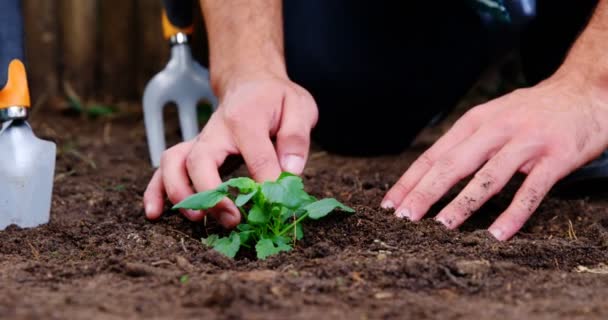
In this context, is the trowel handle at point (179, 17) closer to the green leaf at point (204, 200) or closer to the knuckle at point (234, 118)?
the knuckle at point (234, 118)

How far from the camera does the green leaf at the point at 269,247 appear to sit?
1.35 meters

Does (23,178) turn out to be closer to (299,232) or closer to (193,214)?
(193,214)

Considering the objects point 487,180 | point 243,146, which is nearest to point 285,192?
point 243,146

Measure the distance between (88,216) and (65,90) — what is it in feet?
5.80

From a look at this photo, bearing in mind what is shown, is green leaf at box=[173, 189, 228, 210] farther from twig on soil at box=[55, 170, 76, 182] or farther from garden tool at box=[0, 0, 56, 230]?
twig on soil at box=[55, 170, 76, 182]

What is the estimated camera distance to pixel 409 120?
2.51 m

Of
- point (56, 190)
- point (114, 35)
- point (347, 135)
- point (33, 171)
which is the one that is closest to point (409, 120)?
point (347, 135)

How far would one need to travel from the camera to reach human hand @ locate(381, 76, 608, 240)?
1556 millimetres

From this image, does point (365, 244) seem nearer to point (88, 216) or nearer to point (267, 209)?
point (267, 209)

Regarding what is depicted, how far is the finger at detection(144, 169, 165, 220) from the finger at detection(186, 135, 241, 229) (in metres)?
0.10

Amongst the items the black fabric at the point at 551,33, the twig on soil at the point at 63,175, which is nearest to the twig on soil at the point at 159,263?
the twig on soil at the point at 63,175

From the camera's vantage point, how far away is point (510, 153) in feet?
5.23

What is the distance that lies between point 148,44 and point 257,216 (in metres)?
2.15

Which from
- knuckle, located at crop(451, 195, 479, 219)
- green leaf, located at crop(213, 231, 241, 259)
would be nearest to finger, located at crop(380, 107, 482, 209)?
knuckle, located at crop(451, 195, 479, 219)
